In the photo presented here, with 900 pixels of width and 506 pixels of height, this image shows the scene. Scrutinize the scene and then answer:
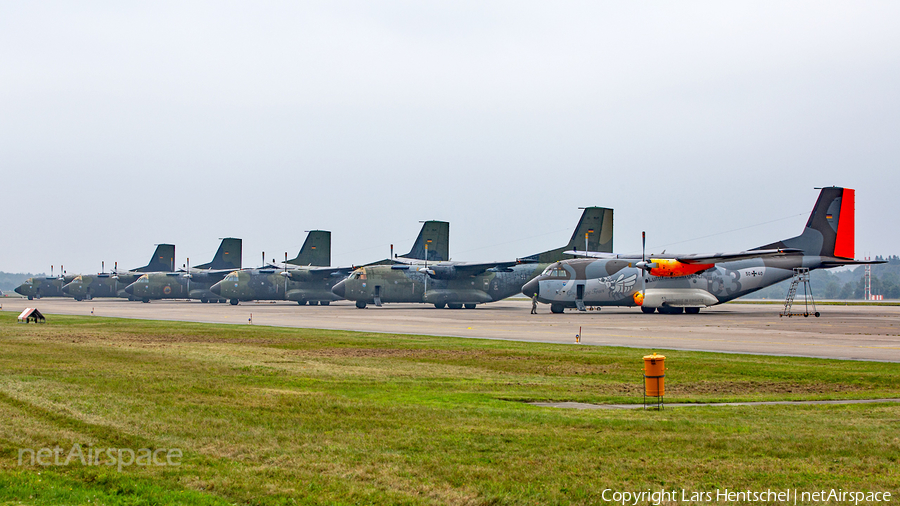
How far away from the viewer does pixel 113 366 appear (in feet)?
55.5

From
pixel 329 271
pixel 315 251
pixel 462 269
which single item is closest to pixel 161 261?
pixel 315 251

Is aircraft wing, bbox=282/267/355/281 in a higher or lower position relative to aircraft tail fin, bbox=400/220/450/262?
lower

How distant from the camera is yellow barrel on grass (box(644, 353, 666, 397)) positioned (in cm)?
1191

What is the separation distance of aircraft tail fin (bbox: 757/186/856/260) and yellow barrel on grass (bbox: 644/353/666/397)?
44.2 meters

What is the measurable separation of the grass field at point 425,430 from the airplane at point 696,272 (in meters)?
31.3

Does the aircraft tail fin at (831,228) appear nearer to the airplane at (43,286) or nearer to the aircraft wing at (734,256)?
the aircraft wing at (734,256)

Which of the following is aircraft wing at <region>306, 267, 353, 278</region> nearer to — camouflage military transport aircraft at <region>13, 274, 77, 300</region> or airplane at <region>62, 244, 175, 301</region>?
airplane at <region>62, 244, 175, 301</region>

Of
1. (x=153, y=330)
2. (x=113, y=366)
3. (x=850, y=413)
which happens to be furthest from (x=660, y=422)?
(x=153, y=330)

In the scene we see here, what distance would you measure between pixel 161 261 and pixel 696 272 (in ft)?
267

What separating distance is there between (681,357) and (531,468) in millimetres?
13854

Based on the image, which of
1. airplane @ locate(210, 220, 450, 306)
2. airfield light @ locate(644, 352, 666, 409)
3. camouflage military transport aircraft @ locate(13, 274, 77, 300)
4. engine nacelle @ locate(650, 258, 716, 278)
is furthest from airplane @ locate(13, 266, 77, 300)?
airfield light @ locate(644, 352, 666, 409)

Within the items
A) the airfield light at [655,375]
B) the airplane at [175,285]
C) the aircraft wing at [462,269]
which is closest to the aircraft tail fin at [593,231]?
the aircraft wing at [462,269]

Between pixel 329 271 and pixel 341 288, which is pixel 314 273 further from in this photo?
pixel 341 288

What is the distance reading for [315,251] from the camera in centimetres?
8506
